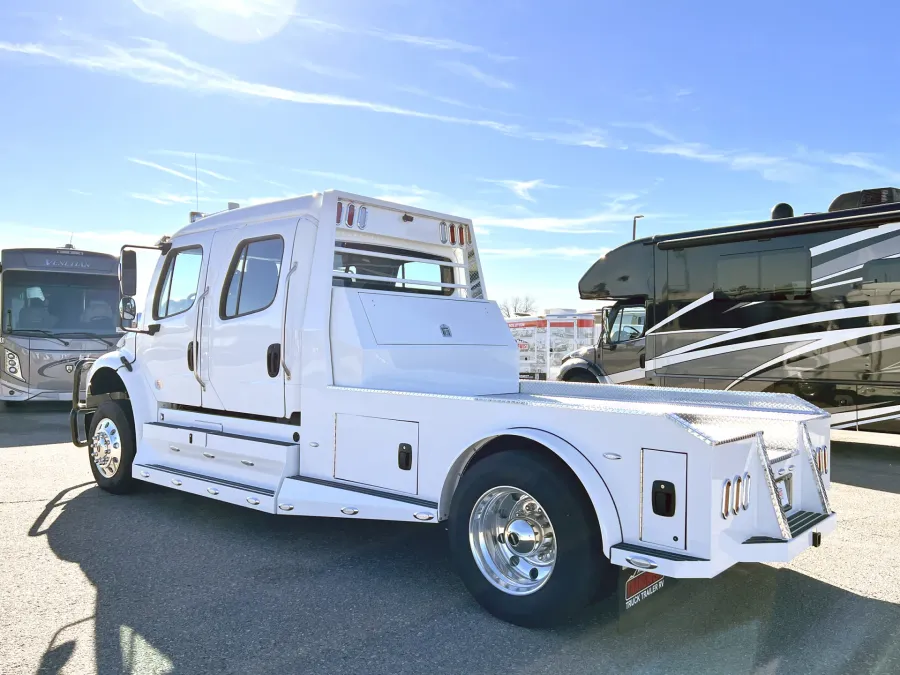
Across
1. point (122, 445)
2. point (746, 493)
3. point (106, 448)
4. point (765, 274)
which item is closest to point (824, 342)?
point (765, 274)

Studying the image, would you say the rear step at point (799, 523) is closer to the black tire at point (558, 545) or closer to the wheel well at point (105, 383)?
the black tire at point (558, 545)

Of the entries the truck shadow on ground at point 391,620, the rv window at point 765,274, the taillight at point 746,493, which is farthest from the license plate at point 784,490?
the rv window at point 765,274

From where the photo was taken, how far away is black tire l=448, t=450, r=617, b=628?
10.7 ft

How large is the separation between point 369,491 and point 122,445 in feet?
10.6

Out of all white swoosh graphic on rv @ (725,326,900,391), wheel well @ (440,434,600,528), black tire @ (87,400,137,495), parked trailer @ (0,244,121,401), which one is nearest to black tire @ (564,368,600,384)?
white swoosh graphic on rv @ (725,326,900,391)

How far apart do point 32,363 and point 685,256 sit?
451 inches

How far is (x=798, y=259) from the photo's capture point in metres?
8.85

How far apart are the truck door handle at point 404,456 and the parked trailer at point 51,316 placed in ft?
33.1

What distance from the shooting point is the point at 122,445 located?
6320 mm

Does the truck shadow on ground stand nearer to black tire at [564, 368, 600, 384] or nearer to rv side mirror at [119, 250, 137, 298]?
rv side mirror at [119, 250, 137, 298]

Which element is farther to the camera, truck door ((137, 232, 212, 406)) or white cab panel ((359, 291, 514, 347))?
truck door ((137, 232, 212, 406))

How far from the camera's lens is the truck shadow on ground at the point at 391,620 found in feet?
10.5

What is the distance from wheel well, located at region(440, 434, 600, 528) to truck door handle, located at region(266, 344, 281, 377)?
5.84ft

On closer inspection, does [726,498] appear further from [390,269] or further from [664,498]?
[390,269]
